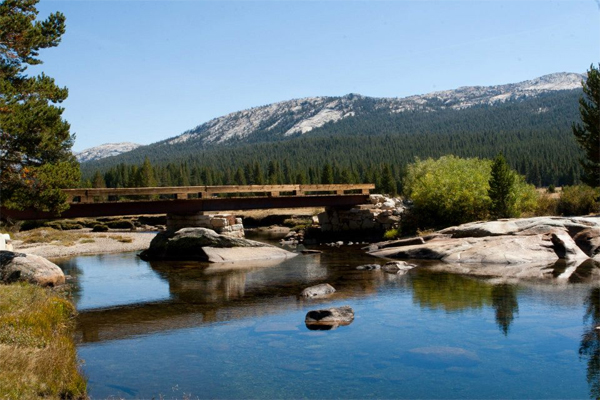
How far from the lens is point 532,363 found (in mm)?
16203

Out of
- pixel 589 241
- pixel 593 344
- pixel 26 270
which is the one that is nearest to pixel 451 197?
pixel 589 241

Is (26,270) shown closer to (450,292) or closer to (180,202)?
(180,202)

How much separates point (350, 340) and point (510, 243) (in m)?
22.1

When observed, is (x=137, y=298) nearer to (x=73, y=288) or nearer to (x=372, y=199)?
(x=73, y=288)

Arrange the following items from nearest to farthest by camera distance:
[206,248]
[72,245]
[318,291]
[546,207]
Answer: [318,291]
[206,248]
[546,207]
[72,245]

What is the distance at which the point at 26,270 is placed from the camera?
27.1 meters

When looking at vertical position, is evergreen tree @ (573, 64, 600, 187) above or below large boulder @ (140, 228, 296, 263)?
above

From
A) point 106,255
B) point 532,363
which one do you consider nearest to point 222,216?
point 106,255

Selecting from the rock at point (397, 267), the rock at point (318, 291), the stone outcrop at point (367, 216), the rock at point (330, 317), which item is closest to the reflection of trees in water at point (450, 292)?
the rock at point (397, 267)

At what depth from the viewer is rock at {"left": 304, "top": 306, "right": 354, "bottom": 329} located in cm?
2128

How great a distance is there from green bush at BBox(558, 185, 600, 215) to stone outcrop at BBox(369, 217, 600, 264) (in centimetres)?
1180

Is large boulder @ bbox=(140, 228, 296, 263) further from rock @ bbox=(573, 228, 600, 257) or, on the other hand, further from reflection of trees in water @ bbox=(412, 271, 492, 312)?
rock @ bbox=(573, 228, 600, 257)

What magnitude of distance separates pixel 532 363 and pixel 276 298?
1306 centimetres

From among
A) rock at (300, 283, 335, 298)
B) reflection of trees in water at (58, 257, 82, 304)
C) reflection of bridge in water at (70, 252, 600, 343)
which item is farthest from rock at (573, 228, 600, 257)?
reflection of trees in water at (58, 257, 82, 304)
